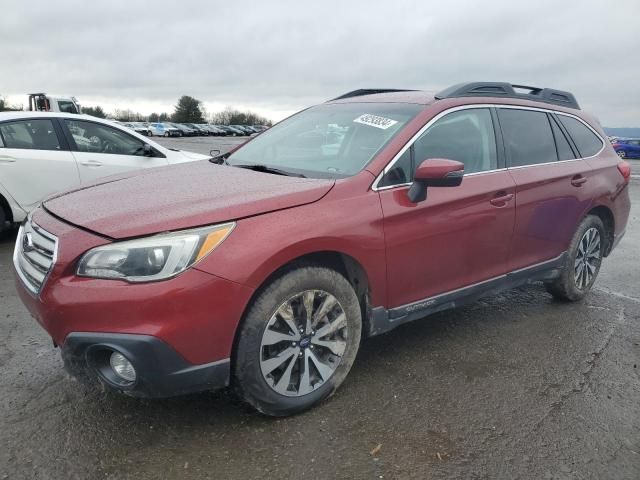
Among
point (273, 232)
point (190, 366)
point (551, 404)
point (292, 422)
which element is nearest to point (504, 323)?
point (551, 404)

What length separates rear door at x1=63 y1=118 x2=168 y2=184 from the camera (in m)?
6.61

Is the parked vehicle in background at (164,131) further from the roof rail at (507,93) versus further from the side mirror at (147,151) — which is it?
the roof rail at (507,93)

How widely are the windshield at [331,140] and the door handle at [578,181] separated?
1.59 metres

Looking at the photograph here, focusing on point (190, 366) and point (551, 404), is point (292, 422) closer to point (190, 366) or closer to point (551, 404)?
point (190, 366)

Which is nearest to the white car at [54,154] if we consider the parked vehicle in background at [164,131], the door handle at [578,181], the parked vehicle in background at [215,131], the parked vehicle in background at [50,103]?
the door handle at [578,181]

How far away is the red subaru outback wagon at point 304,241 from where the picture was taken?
238 cm

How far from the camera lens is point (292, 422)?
2822 millimetres

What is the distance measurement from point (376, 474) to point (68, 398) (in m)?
1.71

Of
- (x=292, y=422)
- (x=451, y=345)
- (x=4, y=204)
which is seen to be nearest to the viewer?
(x=292, y=422)

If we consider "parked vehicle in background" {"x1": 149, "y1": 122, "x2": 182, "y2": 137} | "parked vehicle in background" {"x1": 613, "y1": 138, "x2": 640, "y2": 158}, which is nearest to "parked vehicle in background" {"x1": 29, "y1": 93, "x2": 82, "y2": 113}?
"parked vehicle in background" {"x1": 613, "y1": 138, "x2": 640, "y2": 158}

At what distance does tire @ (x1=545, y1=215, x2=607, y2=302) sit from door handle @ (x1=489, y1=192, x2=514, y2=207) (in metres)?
1.10

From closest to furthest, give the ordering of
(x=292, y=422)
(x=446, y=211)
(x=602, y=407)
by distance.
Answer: (x=292, y=422) → (x=602, y=407) → (x=446, y=211)

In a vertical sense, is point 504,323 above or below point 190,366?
below

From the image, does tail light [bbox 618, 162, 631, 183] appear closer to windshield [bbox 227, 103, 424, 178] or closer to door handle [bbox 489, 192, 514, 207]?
door handle [bbox 489, 192, 514, 207]
